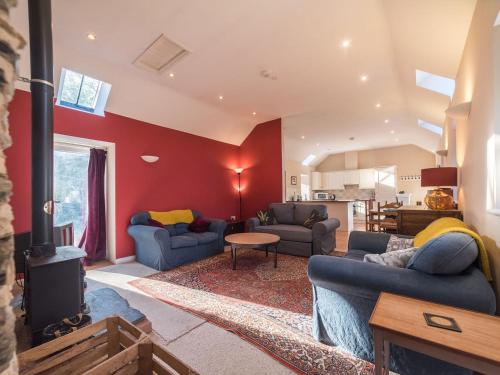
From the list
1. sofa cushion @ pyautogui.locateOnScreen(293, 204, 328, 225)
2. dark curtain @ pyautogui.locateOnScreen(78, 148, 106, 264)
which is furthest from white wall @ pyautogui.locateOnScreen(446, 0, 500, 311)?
dark curtain @ pyautogui.locateOnScreen(78, 148, 106, 264)

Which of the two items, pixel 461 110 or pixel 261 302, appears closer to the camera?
pixel 461 110

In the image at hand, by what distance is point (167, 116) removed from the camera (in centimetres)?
438

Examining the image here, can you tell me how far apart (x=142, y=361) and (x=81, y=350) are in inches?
13.8

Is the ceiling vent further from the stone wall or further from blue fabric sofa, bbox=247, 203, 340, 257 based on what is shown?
blue fabric sofa, bbox=247, 203, 340, 257

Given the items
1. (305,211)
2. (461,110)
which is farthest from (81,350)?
(305,211)

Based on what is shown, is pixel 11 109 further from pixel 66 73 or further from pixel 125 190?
pixel 125 190

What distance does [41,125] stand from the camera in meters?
1.55

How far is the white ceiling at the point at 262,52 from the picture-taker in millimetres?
2264

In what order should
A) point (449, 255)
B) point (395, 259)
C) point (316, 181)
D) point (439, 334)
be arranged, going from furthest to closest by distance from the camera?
point (316, 181), point (395, 259), point (449, 255), point (439, 334)

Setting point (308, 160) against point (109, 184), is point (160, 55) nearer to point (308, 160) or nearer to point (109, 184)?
point (109, 184)

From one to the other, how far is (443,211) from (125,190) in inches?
187

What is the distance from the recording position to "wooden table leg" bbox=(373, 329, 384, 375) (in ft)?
3.22

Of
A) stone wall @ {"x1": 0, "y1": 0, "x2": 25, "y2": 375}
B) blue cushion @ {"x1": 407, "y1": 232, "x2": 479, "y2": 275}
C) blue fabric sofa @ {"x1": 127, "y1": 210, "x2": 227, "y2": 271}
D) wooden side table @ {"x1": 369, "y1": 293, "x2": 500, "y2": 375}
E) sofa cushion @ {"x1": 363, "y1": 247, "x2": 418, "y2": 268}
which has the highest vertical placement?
stone wall @ {"x1": 0, "y1": 0, "x2": 25, "y2": 375}

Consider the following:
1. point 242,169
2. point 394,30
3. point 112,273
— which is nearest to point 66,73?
point 112,273
